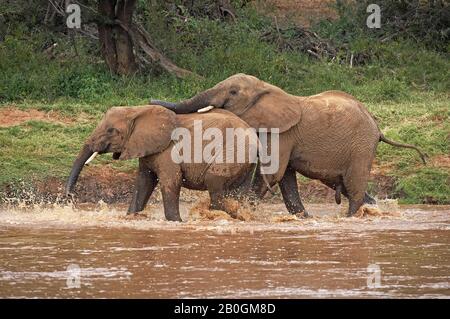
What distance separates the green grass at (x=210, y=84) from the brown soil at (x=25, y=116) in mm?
118

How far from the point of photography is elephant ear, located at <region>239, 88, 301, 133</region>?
1293 centimetres

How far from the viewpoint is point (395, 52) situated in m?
18.9

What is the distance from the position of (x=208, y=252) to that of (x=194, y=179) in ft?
6.86

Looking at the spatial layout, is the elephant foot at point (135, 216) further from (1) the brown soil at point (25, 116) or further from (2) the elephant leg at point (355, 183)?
(1) the brown soil at point (25, 116)

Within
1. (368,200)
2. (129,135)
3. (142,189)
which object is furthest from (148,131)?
(368,200)

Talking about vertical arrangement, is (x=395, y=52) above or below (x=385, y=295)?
above

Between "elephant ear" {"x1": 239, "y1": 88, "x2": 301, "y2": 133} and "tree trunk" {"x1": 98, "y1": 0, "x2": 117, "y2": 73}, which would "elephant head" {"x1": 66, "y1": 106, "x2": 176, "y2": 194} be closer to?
"elephant ear" {"x1": 239, "y1": 88, "x2": 301, "y2": 133}

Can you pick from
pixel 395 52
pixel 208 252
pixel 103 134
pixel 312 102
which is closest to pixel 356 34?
pixel 395 52

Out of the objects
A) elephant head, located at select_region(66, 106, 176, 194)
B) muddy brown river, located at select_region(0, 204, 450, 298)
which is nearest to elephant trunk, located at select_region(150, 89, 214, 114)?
elephant head, located at select_region(66, 106, 176, 194)

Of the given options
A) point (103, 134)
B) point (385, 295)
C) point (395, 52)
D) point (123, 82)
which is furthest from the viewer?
point (395, 52)

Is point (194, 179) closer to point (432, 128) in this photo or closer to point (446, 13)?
point (432, 128)

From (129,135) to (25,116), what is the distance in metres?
3.69

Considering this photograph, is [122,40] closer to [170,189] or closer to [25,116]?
[25,116]

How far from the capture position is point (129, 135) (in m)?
12.7
